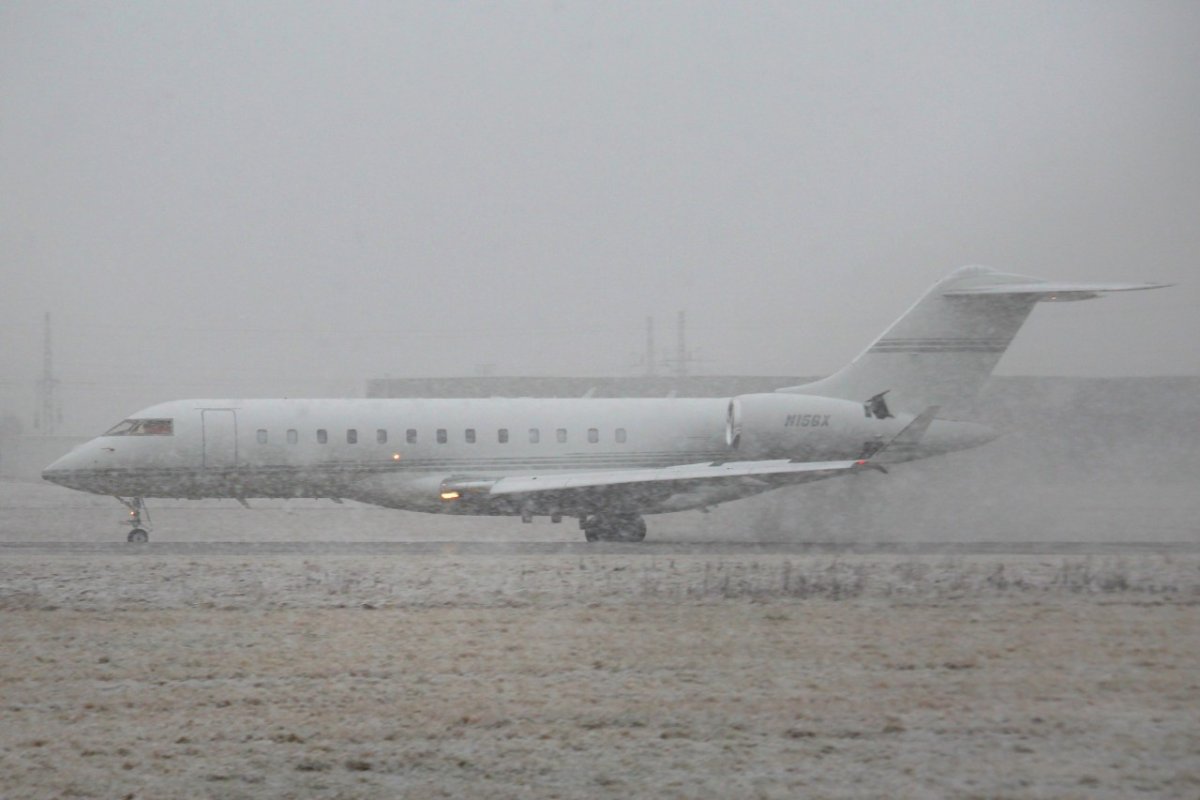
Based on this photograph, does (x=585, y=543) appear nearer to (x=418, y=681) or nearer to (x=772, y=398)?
(x=772, y=398)

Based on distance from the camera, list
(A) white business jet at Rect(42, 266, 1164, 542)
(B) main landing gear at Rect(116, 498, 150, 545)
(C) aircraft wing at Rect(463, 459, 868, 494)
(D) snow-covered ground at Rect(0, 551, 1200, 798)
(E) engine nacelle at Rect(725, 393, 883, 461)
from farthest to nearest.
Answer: (E) engine nacelle at Rect(725, 393, 883, 461) → (A) white business jet at Rect(42, 266, 1164, 542) → (B) main landing gear at Rect(116, 498, 150, 545) → (C) aircraft wing at Rect(463, 459, 868, 494) → (D) snow-covered ground at Rect(0, 551, 1200, 798)

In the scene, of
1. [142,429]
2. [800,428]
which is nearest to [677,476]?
[800,428]

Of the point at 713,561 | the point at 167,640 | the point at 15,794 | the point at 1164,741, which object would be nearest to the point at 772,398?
the point at 713,561

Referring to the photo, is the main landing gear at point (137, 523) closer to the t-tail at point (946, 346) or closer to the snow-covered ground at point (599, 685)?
the snow-covered ground at point (599, 685)

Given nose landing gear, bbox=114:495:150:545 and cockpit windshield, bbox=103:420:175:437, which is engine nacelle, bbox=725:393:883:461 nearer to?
cockpit windshield, bbox=103:420:175:437

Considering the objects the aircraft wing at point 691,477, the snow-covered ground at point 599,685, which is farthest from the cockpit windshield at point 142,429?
the snow-covered ground at point 599,685

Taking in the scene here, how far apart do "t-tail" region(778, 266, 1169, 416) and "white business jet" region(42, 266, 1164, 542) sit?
0.03 meters

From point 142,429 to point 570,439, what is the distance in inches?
331

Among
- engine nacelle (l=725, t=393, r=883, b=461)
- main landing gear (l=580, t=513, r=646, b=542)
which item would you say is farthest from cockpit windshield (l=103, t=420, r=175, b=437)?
engine nacelle (l=725, t=393, r=883, b=461)

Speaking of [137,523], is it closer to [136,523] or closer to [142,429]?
[136,523]

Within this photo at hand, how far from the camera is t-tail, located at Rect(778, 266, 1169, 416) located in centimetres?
2336

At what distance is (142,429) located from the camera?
74.5 ft

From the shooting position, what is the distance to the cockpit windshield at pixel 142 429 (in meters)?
22.7

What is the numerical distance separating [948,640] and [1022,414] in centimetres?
2467
